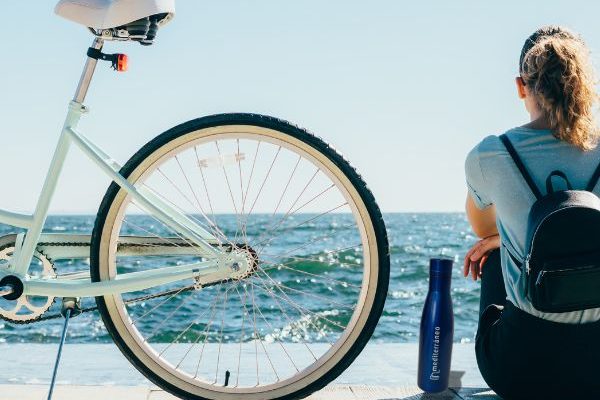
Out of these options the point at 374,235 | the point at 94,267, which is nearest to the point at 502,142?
the point at 374,235

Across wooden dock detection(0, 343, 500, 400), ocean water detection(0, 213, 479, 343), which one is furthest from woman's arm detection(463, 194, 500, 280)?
ocean water detection(0, 213, 479, 343)

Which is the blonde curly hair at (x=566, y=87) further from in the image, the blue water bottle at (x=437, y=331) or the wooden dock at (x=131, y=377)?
the wooden dock at (x=131, y=377)

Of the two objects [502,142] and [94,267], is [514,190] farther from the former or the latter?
[94,267]

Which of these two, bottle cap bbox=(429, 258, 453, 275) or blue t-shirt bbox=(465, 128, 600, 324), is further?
bottle cap bbox=(429, 258, 453, 275)

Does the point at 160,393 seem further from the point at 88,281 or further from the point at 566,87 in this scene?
the point at 566,87

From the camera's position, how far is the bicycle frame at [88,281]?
2127 mm

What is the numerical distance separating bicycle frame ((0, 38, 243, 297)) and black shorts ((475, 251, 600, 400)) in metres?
0.74

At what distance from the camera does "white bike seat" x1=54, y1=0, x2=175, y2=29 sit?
2066 millimetres

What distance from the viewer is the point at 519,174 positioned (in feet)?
6.32

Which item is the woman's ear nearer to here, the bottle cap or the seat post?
the bottle cap

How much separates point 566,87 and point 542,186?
0.83 ft

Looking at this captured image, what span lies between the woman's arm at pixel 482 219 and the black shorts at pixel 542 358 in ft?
0.96

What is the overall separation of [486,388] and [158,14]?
1.44 m

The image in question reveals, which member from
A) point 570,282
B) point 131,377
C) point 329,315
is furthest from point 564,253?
point 329,315
